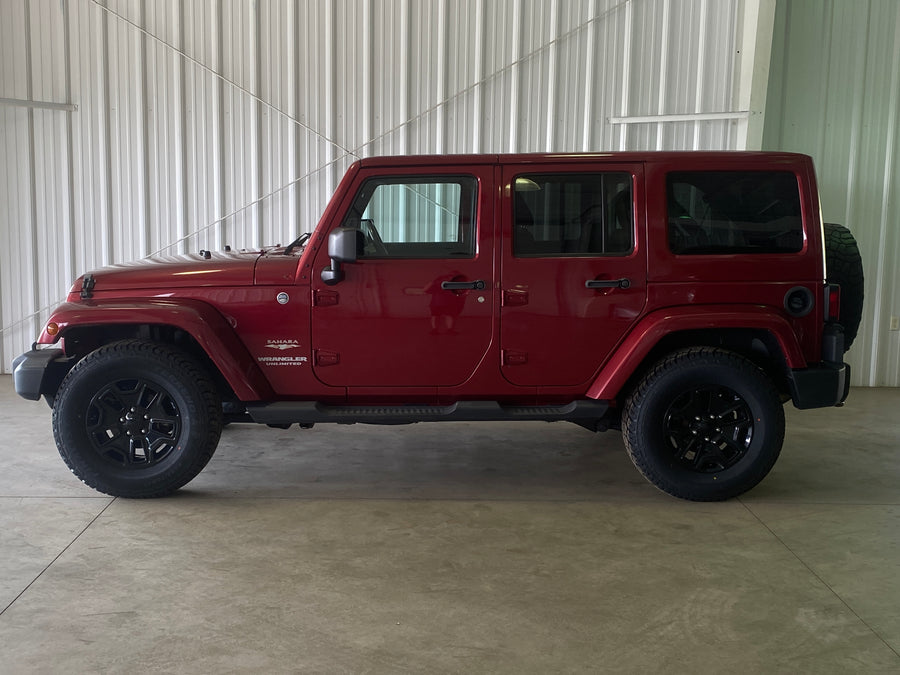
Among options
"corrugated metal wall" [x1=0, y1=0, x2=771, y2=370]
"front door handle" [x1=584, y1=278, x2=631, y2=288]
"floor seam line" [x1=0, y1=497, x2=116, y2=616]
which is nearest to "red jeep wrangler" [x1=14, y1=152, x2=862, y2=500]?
"front door handle" [x1=584, y1=278, x2=631, y2=288]

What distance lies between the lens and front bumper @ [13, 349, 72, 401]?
13.3 feet

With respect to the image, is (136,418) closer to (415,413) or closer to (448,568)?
(415,413)

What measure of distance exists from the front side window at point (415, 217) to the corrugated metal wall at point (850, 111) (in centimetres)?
453

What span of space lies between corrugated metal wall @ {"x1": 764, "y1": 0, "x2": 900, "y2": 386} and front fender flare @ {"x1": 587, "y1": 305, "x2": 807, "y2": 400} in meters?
4.04

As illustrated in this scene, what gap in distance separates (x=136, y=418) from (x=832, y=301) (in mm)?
3662

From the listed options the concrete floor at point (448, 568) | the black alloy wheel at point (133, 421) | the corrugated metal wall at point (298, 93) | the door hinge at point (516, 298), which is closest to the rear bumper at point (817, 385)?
the concrete floor at point (448, 568)

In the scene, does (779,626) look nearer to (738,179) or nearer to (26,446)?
(738,179)

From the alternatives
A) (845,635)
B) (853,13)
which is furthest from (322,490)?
(853,13)

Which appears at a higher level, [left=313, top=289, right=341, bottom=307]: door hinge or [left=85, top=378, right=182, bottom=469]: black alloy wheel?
[left=313, top=289, right=341, bottom=307]: door hinge

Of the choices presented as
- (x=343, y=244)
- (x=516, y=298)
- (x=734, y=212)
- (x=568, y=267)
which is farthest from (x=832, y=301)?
(x=343, y=244)

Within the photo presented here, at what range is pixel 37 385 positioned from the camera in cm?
407

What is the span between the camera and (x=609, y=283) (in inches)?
159

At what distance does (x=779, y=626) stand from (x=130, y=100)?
6.94 meters

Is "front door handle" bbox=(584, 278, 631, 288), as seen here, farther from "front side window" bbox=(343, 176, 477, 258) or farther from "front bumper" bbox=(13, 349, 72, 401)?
"front bumper" bbox=(13, 349, 72, 401)
